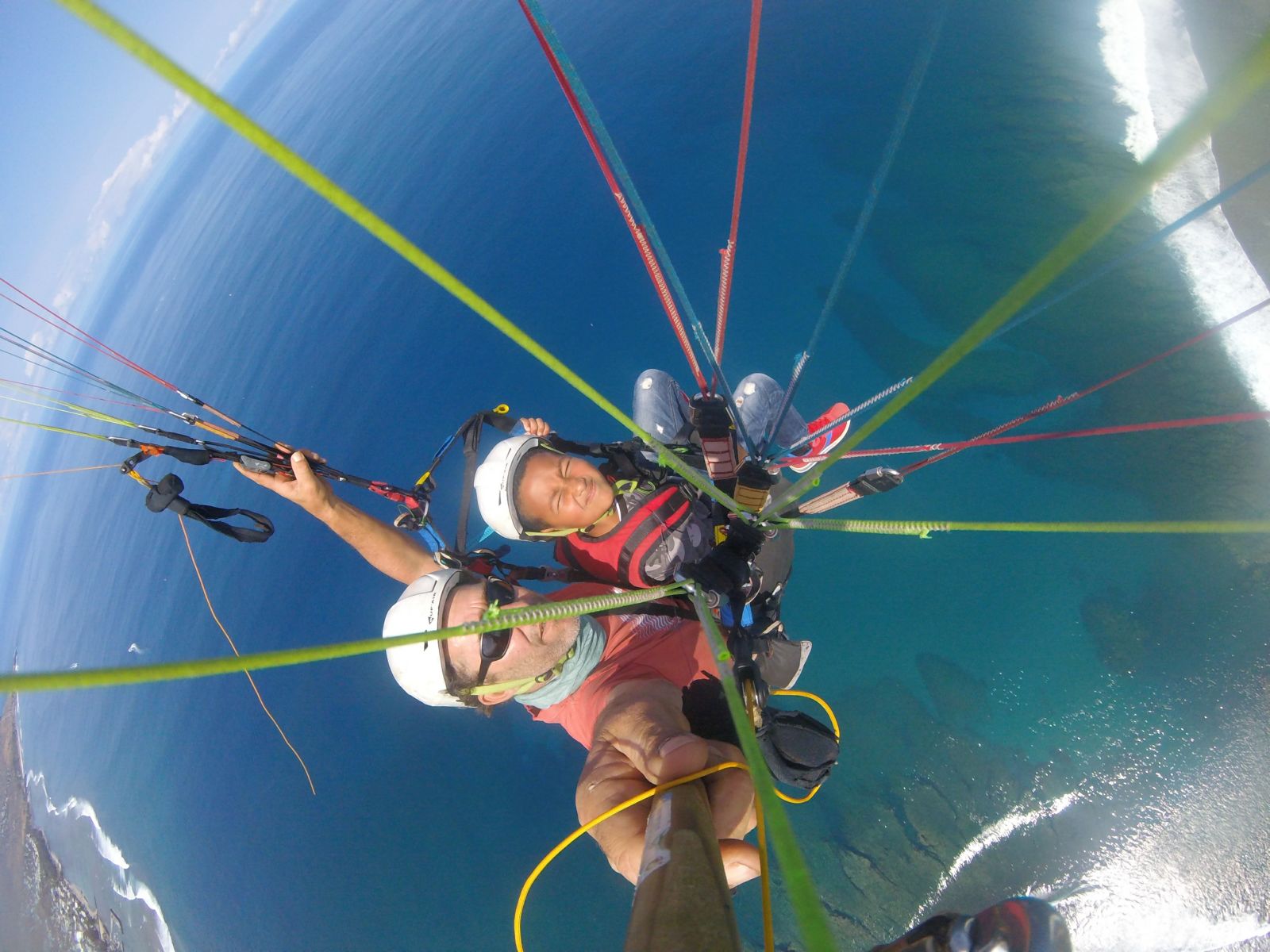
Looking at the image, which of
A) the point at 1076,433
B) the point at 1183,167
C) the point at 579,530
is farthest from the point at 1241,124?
the point at 579,530

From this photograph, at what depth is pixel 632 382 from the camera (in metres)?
→ 6.96

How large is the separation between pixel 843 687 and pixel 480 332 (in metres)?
6.94

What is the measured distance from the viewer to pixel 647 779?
1.70 metres

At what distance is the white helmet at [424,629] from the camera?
202 cm

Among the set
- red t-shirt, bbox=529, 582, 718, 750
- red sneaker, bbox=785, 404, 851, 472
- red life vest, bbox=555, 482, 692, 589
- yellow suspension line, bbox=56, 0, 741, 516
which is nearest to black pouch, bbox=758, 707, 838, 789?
red t-shirt, bbox=529, 582, 718, 750

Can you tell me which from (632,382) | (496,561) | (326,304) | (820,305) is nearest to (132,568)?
(326,304)

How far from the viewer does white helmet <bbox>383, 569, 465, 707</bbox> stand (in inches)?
79.4

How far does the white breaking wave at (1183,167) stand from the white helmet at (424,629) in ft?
24.0

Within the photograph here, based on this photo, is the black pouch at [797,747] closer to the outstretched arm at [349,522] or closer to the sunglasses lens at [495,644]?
the sunglasses lens at [495,644]

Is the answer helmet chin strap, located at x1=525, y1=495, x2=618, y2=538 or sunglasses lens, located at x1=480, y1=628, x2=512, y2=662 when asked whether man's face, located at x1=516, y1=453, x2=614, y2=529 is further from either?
sunglasses lens, located at x1=480, y1=628, x2=512, y2=662

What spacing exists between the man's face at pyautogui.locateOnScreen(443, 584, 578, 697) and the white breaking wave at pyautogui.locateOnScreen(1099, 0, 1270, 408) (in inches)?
278

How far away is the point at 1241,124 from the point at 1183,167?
1.92 ft

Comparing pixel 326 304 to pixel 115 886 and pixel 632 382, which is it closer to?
pixel 632 382

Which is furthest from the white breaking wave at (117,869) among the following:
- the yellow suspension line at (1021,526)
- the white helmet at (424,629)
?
the yellow suspension line at (1021,526)
